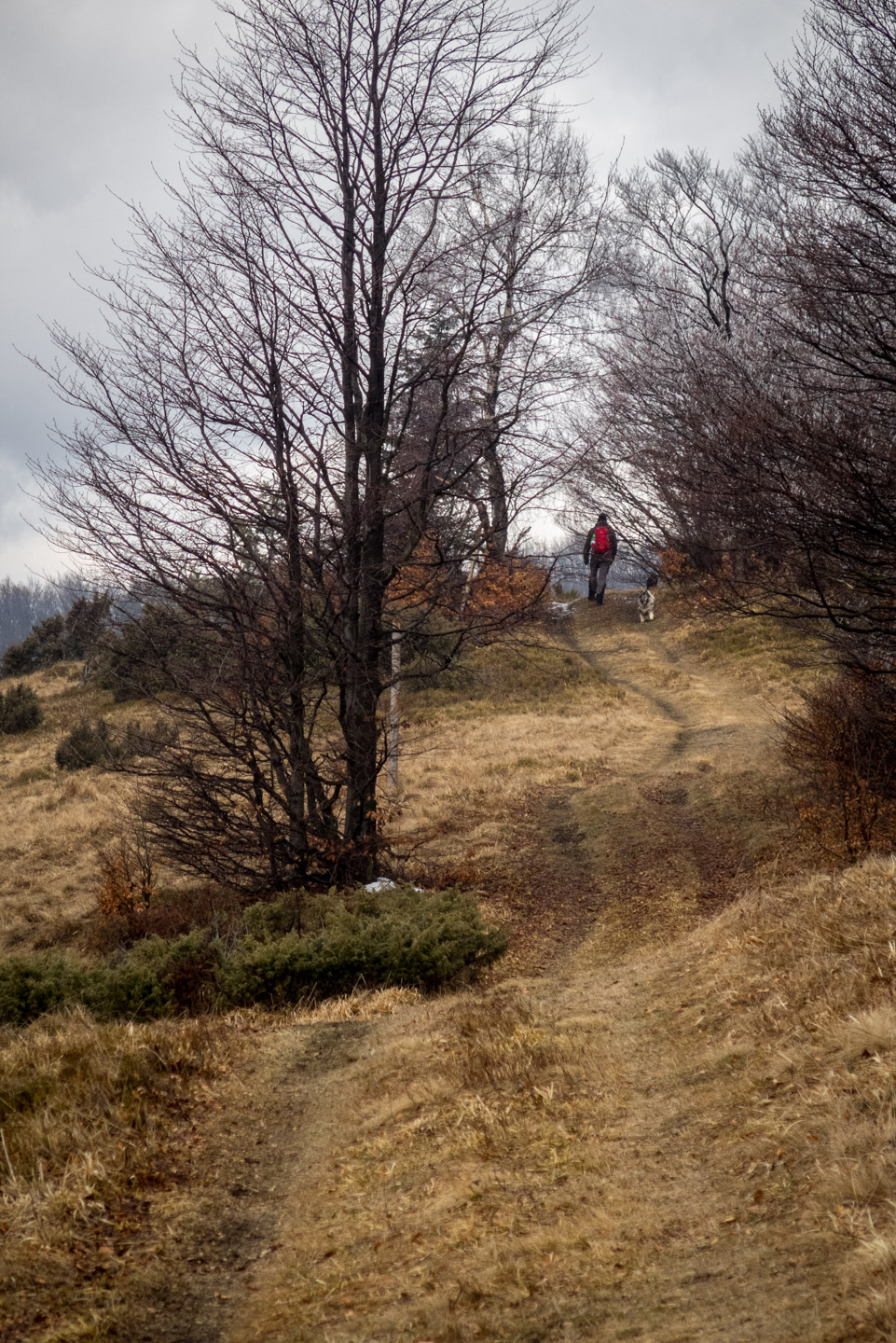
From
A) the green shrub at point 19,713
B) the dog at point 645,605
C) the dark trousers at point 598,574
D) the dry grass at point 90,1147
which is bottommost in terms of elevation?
the dry grass at point 90,1147

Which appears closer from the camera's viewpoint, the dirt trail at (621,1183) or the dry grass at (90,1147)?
the dirt trail at (621,1183)

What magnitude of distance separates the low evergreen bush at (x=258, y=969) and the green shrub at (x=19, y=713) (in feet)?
65.9

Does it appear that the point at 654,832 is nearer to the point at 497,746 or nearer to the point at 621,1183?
the point at 497,746

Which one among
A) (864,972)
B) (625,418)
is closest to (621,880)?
(864,972)

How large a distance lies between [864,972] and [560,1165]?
80.8 inches

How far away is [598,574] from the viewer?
28.9 meters

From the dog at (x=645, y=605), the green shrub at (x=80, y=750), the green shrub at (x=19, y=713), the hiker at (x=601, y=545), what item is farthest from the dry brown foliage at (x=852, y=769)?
the green shrub at (x=19, y=713)

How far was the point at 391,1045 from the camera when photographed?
5.60 metres

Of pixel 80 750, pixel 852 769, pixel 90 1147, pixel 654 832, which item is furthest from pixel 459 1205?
pixel 80 750

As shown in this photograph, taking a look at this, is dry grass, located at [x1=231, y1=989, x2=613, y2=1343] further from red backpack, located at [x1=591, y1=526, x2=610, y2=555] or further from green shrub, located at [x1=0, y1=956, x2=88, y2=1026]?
red backpack, located at [x1=591, y1=526, x2=610, y2=555]

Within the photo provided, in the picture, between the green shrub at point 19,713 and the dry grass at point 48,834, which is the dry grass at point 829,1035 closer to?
the dry grass at point 48,834

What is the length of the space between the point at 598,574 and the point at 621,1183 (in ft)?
85.7

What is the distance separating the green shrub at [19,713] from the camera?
2611 centimetres

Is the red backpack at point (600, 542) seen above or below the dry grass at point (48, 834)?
above
